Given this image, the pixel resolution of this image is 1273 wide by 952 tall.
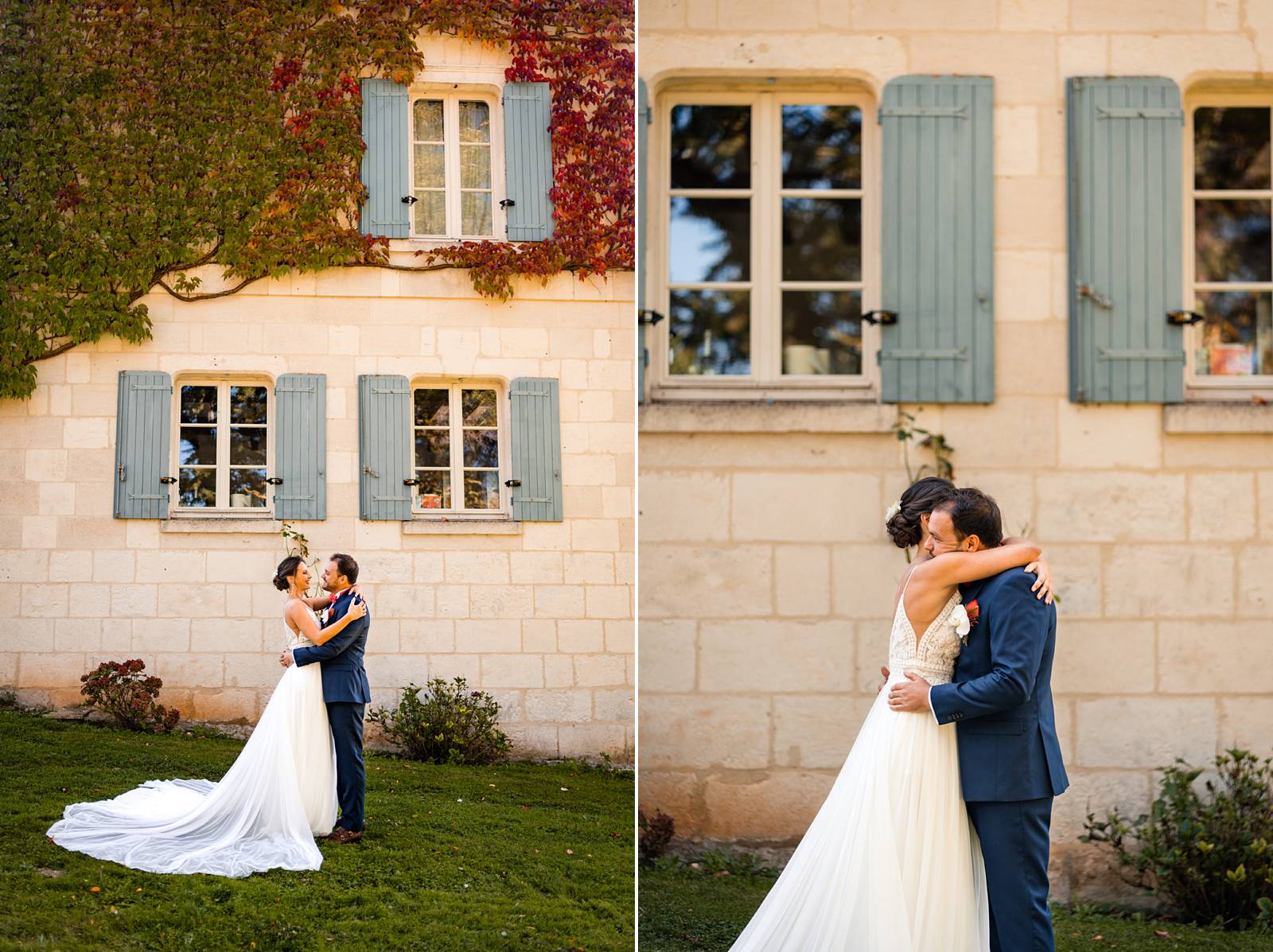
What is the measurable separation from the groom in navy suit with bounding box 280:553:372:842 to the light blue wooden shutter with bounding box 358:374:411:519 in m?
0.15

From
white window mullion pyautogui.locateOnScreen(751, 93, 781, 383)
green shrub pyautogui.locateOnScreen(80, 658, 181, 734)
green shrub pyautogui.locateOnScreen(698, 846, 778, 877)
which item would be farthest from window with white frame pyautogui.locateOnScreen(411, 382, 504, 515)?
green shrub pyautogui.locateOnScreen(698, 846, 778, 877)

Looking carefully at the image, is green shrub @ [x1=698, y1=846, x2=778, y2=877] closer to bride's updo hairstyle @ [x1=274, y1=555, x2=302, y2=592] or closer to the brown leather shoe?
the brown leather shoe

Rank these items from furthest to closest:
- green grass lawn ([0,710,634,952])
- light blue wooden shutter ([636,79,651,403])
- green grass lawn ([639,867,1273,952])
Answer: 1. light blue wooden shutter ([636,79,651,403])
2. green grass lawn ([639,867,1273,952])
3. green grass lawn ([0,710,634,952])

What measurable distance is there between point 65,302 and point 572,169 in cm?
117

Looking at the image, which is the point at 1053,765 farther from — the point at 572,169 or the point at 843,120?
the point at 843,120

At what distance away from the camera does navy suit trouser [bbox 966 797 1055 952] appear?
94.8 inches

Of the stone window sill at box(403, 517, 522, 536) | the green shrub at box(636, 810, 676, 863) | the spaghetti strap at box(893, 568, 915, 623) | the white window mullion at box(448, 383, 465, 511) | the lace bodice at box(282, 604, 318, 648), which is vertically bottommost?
the green shrub at box(636, 810, 676, 863)

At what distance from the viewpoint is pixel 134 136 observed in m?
2.46

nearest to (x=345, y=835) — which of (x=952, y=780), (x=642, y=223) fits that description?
(x=952, y=780)

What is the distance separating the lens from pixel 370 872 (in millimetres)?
2492

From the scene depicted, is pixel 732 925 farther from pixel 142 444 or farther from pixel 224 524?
pixel 142 444

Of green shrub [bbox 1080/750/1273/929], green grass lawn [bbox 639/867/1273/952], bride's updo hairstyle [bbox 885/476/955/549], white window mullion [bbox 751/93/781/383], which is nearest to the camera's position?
bride's updo hairstyle [bbox 885/476/955/549]

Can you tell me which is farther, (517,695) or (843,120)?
(843,120)

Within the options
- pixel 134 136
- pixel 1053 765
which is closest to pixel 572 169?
pixel 134 136
